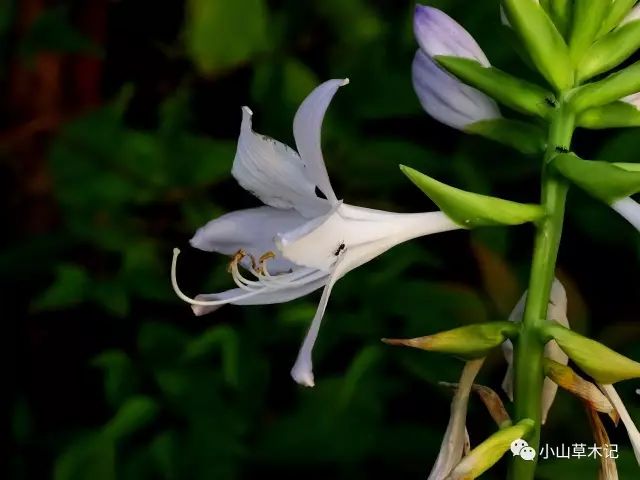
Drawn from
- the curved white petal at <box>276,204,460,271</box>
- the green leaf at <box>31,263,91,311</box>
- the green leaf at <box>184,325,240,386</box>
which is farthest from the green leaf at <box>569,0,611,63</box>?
the green leaf at <box>31,263,91,311</box>

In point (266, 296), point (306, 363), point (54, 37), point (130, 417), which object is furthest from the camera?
point (54, 37)

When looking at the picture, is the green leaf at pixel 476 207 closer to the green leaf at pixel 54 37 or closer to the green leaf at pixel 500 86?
the green leaf at pixel 500 86

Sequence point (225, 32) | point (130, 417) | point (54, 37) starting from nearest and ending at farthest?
point (130, 417), point (225, 32), point (54, 37)

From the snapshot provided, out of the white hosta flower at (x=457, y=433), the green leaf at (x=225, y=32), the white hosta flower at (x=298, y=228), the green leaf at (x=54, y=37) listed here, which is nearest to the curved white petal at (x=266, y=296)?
the white hosta flower at (x=298, y=228)

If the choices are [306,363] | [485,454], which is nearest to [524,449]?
[485,454]

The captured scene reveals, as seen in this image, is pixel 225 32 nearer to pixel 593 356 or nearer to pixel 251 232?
pixel 251 232

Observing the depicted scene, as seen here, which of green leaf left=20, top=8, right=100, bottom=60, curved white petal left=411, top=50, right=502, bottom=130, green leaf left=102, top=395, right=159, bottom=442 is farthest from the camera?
green leaf left=20, top=8, right=100, bottom=60

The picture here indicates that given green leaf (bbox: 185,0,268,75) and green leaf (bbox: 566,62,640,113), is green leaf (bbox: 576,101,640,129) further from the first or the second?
green leaf (bbox: 185,0,268,75)
